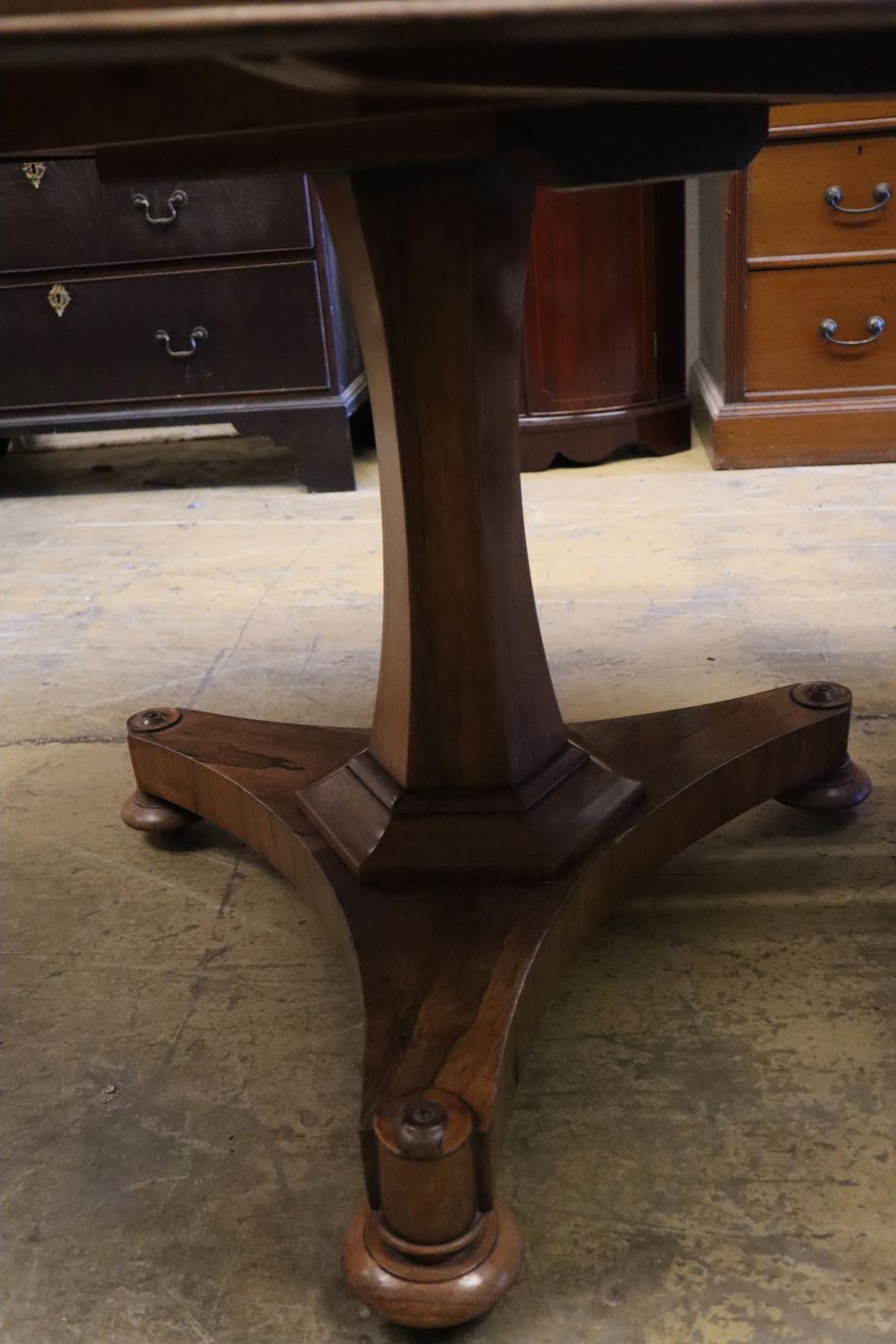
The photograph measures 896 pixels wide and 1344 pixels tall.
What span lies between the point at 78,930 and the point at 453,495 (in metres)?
0.49

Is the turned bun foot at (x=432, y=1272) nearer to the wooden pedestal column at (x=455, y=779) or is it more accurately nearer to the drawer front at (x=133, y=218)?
the wooden pedestal column at (x=455, y=779)

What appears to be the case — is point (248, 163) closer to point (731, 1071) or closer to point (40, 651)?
point (731, 1071)

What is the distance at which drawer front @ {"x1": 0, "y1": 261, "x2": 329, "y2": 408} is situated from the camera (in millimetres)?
2254

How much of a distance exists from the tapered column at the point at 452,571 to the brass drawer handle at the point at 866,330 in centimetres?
151

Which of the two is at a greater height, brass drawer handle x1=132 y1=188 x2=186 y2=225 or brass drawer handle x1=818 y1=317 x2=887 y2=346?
brass drawer handle x1=132 y1=188 x2=186 y2=225

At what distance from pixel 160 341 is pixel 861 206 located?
1268mm

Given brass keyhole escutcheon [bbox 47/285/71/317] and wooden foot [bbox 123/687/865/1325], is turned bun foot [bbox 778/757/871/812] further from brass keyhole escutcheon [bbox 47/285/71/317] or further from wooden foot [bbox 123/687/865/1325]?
brass keyhole escutcheon [bbox 47/285/71/317]

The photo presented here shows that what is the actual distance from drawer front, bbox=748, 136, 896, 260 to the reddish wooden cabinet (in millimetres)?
212

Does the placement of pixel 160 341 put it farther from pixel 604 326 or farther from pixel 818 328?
pixel 818 328

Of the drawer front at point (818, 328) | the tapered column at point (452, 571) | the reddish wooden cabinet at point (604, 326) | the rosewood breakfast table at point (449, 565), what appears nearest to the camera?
the rosewood breakfast table at point (449, 565)

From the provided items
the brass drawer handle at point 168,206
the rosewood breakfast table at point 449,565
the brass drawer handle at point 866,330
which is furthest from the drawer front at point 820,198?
the rosewood breakfast table at point 449,565

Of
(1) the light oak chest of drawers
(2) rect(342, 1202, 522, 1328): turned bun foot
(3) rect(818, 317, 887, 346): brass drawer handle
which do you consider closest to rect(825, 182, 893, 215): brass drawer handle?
(1) the light oak chest of drawers

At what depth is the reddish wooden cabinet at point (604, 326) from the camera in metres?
2.28

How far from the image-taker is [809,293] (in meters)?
2.18
